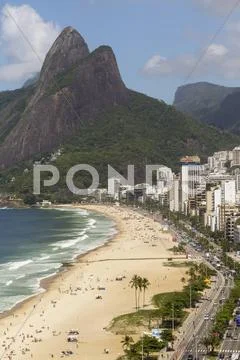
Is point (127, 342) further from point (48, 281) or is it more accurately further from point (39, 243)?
point (39, 243)

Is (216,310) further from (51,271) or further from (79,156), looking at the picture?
(79,156)

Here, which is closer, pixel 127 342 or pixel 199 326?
pixel 127 342

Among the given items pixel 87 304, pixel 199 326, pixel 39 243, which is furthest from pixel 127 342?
pixel 39 243

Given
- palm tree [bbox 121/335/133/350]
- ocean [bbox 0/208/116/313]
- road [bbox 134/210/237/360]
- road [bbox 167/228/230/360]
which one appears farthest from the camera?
ocean [bbox 0/208/116/313]

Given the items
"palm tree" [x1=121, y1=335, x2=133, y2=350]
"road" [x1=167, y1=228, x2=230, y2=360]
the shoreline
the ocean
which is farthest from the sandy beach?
"road" [x1=167, y1=228, x2=230, y2=360]

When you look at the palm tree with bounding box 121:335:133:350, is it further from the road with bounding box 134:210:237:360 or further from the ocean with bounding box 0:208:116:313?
the ocean with bounding box 0:208:116:313

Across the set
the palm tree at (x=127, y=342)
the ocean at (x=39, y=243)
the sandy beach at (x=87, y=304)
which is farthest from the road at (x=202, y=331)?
the ocean at (x=39, y=243)

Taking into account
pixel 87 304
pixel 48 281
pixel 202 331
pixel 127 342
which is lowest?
pixel 87 304
